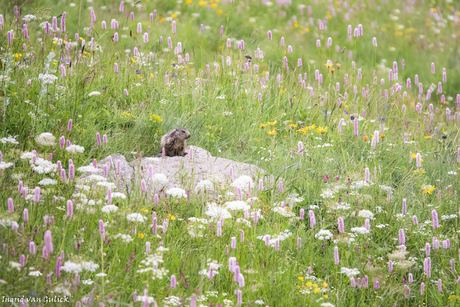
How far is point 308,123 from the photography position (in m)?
6.06

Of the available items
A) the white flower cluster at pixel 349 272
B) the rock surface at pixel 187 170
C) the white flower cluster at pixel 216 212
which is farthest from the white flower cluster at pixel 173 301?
the rock surface at pixel 187 170

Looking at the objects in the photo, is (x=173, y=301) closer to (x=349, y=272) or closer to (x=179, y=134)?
(x=349, y=272)

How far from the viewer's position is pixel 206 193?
12.9ft

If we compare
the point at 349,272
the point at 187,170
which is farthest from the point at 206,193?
the point at 349,272

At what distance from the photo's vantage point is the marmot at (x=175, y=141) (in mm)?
4609

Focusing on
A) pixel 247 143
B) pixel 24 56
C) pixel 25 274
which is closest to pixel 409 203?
pixel 247 143

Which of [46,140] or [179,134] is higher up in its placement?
→ [46,140]

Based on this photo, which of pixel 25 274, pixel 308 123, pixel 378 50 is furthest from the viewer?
pixel 378 50

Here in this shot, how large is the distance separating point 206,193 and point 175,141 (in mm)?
925

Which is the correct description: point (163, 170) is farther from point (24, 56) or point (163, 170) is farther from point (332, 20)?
point (332, 20)

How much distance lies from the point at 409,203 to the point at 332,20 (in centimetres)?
843

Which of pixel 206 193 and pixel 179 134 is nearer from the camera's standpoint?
pixel 206 193

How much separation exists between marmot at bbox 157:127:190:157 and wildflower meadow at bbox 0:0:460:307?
11cm

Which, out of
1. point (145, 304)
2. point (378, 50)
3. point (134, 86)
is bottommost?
point (378, 50)
